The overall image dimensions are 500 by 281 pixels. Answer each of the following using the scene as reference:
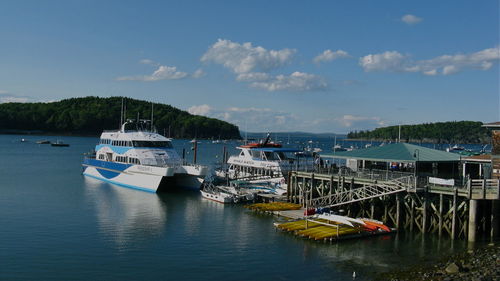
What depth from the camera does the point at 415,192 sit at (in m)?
29.6

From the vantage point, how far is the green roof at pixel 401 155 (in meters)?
33.2

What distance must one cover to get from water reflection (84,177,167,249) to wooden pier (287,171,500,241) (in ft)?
39.5

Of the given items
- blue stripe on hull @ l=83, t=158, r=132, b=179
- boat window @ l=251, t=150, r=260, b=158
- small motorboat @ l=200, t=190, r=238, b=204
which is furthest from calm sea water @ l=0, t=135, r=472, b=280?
blue stripe on hull @ l=83, t=158, r=132, b=179

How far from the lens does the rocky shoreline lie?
20.2m

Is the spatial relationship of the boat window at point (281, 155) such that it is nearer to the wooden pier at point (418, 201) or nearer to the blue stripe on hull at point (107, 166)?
the wooden pier at point (418, 201)

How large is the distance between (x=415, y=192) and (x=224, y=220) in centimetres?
1368

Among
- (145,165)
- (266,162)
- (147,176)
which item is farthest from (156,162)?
(266,162)

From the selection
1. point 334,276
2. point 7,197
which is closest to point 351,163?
point 334,276

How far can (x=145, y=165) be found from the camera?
163 ft

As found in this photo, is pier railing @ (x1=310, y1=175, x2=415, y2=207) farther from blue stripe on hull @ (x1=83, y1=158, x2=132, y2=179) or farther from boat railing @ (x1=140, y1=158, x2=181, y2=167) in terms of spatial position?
blue stripe on hull @ (x1=83, y1=158, x2=132, y2=179)

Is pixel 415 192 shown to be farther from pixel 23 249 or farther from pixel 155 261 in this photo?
pixel 23 249

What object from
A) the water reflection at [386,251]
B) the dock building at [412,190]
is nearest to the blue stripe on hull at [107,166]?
the dock building at [412,190]

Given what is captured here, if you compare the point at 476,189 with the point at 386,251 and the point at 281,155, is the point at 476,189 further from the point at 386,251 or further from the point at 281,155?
the point at 281,155

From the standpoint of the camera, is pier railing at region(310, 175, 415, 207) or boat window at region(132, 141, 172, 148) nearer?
pier railing at region(310, 175, 415, 207)
